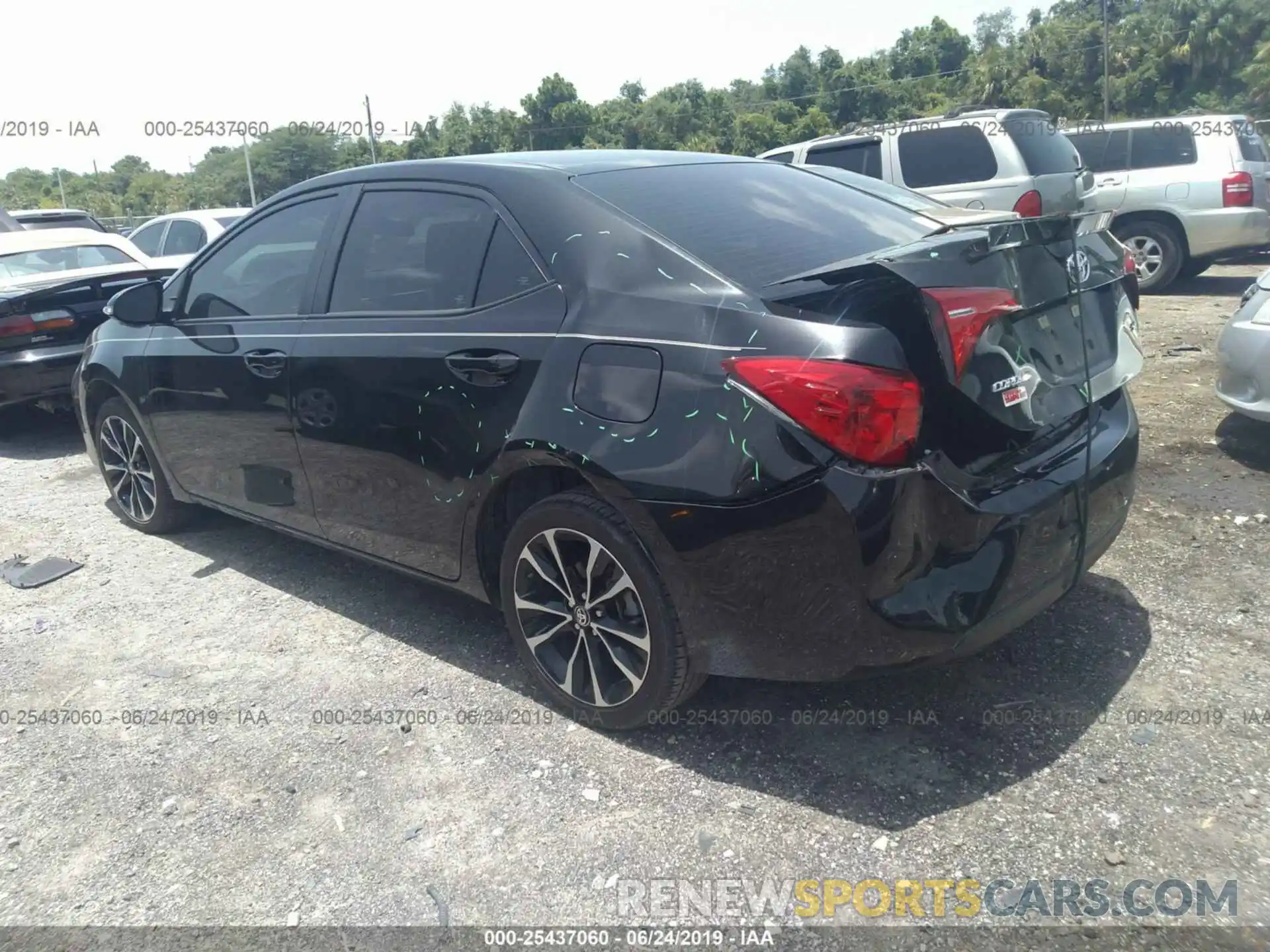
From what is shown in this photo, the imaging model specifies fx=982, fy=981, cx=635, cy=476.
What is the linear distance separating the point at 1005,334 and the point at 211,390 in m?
3.21

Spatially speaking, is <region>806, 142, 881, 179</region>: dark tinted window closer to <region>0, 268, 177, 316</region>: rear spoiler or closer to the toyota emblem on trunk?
<region>0, 268, 177, 316</region>: rear spoiler

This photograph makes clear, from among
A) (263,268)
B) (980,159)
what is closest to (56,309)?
(263,268)

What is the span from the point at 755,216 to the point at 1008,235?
0.82m

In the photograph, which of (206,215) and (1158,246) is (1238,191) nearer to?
(1158,246)

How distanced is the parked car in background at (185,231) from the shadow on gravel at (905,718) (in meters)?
9.14

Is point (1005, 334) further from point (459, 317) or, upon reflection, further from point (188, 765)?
point (188, 765)

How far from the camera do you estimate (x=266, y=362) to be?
387cm

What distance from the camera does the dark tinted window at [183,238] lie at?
37.5 ft

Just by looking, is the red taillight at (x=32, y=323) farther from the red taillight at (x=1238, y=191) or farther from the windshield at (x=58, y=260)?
the red taillight at (x=1238, y=191)

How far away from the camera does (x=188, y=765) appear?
311cm

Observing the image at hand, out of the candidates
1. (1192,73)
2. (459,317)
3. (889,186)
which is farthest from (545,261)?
(1192,73)

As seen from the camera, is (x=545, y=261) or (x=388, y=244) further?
(x=388, y=244)

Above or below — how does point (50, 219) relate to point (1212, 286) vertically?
above

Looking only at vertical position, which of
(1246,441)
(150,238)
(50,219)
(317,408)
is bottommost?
(1246,441)
